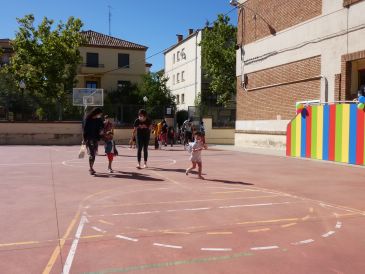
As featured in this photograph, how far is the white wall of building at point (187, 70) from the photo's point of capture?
52.2 m

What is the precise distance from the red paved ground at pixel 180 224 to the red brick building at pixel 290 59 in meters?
8.17

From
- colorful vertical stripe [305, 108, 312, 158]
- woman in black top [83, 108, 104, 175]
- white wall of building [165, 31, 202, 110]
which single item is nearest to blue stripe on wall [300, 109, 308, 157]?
colorful vertical stripe [305, 108, 312, 158]

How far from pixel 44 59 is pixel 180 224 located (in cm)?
3420

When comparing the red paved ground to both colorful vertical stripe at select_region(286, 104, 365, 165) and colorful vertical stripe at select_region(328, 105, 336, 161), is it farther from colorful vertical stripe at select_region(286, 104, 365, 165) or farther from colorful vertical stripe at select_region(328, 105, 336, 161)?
colorful vertical stripe at select_region(328, 105, 336, 161)

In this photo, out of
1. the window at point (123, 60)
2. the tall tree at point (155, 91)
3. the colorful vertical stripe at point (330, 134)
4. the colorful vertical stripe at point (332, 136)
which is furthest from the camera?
the window at point (123, 60)

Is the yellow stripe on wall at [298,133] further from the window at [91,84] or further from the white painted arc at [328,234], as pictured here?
the window at [91,84]

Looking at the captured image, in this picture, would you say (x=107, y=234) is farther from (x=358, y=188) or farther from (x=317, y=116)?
(x=317, y=116)

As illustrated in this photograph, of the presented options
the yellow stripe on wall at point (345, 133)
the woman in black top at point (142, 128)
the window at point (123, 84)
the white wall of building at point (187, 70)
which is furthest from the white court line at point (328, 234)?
the window at point (123, 84)

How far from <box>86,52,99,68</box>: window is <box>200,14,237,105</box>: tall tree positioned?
14.9 m

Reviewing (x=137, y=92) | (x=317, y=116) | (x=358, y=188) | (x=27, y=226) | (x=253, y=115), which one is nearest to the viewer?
(x=27, y=226)

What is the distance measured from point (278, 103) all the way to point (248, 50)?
4.75 m

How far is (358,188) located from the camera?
30.8 ft

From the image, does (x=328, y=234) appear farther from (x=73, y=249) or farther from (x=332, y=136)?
(x=332, y=136)

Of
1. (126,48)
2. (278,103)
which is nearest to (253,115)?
(278,103)
